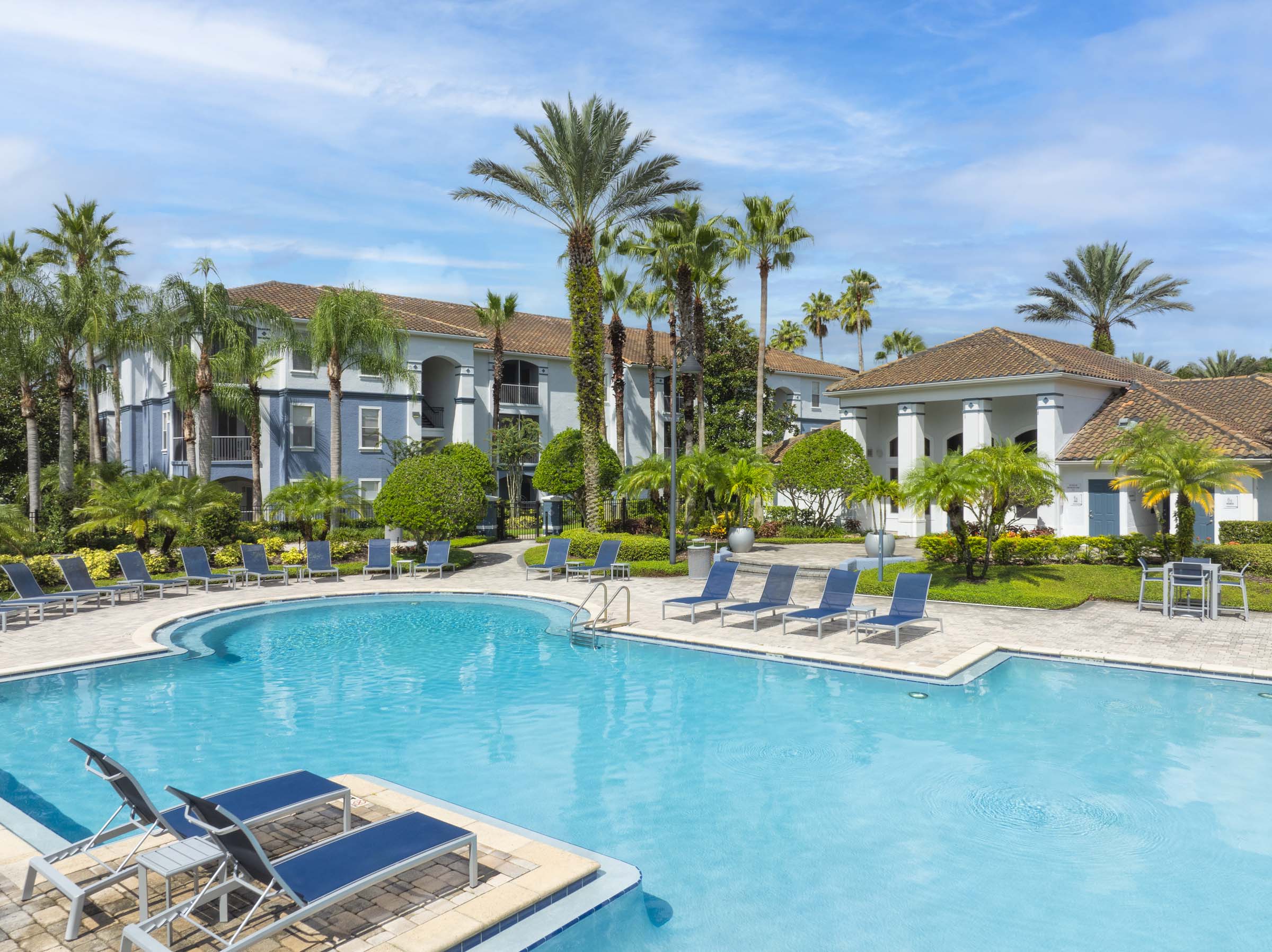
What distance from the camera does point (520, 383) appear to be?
40.8 meters

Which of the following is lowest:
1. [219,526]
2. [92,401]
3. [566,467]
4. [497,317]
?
[219,526]

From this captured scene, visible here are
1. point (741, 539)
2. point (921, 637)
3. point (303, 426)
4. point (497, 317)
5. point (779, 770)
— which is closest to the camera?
point (779, 770)

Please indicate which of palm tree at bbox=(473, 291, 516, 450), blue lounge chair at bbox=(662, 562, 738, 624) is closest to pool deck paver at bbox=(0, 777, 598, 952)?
blue lounge chair at bbox=(662, 562, 738, 624)

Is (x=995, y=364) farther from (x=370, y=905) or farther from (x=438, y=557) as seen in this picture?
(x=370, y=905)

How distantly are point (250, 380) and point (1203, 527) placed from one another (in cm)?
3180

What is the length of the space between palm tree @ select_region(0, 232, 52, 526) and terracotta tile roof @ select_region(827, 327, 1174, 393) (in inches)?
1013

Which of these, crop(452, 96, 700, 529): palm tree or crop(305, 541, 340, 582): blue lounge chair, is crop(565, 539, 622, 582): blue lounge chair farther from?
crop(305, 541, 340, 582): blue lounge chair

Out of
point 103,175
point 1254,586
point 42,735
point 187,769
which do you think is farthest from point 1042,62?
point 103,175

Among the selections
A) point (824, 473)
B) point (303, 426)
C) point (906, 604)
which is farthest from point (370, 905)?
point (303, 426)

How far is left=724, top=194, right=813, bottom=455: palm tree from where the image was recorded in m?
33.5

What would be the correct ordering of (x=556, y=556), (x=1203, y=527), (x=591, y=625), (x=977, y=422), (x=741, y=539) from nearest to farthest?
Answer: 1. (x=591, y=625)
2. (x=556, y=556)
3. (x=1203, y=527)
4. (x=741, y=539)
5. (x=977, y=422)

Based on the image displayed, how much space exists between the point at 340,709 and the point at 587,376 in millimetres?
16465

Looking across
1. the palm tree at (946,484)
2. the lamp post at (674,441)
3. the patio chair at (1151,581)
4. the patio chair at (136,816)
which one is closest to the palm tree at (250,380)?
the lamp post at (674,441)

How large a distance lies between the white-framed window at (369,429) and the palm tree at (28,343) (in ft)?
36.7
